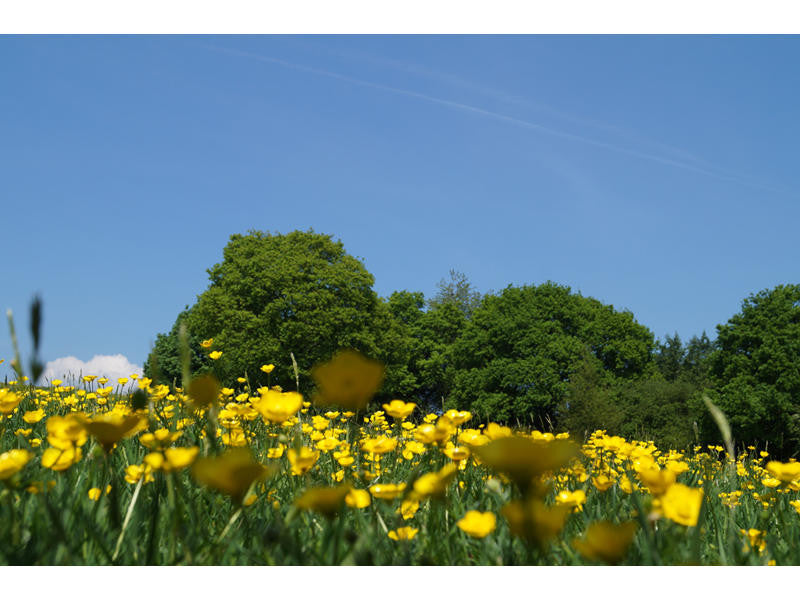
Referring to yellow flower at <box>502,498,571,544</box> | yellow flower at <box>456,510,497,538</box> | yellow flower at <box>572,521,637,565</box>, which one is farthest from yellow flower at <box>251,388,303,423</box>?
yellow flower at <box>572,521,637,565</box>

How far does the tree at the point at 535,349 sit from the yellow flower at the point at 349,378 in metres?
35.6

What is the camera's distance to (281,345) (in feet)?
116

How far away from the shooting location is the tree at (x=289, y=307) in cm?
3500

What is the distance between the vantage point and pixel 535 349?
38.8 metres

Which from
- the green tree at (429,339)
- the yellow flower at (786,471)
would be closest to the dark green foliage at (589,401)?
the green tree at (429,339)

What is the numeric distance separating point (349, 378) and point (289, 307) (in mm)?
36096

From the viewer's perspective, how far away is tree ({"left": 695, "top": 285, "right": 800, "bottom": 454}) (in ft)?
99.3

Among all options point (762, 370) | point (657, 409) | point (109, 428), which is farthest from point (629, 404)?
point (109, 428)

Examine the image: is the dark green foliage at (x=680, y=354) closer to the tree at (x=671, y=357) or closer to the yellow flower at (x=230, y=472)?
the tree at (x=671, y=357)

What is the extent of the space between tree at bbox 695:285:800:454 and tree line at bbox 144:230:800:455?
7 centimetres

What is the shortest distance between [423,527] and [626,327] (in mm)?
42689

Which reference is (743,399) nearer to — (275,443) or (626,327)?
(626,327)

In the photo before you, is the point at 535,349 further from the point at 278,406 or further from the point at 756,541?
the point at 278,406

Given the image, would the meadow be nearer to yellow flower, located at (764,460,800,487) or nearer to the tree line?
yellow flower, located at (764,460,800,487)
